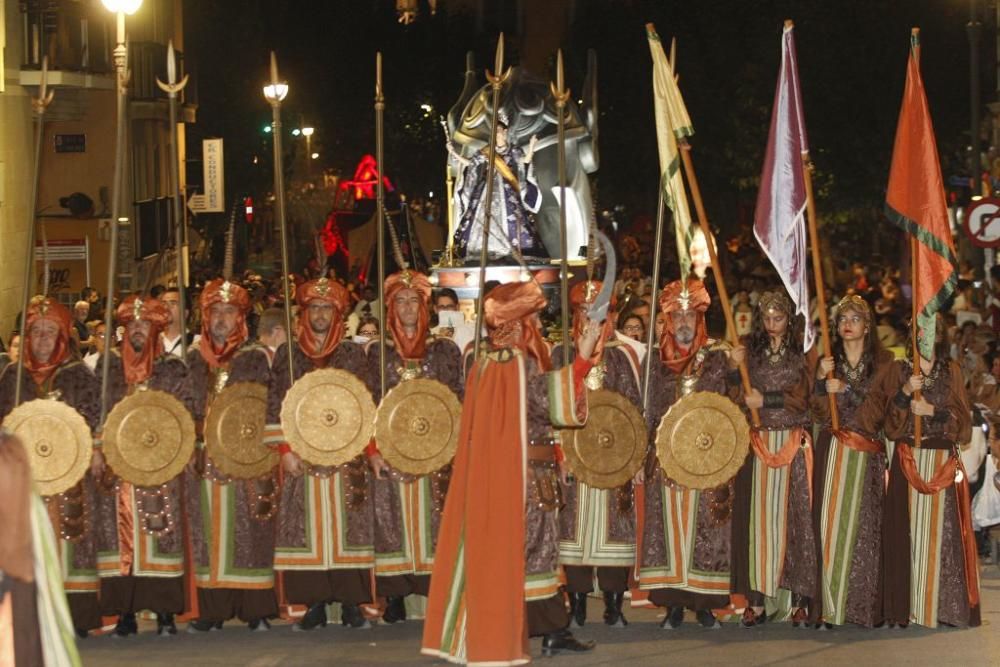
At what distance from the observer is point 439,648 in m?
9.45

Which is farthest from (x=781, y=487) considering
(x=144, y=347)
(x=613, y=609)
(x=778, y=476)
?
(x=144, y=347)

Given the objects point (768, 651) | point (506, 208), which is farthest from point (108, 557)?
point (506, 208)

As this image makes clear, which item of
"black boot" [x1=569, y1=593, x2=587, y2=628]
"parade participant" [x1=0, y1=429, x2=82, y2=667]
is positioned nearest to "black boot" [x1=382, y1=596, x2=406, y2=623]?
"black boot" [x1=569, y1=593, x2=587, y2=628]

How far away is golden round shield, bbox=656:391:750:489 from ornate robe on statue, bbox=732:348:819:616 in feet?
0.64

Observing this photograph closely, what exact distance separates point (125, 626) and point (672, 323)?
333 centimetres

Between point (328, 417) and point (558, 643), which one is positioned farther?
point (328, 417)

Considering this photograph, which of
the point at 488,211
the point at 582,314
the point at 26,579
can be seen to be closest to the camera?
the point at 26,579

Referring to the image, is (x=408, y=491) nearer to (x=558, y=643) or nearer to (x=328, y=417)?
(x=328, y=417)

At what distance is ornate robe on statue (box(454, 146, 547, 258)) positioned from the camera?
25297 mm

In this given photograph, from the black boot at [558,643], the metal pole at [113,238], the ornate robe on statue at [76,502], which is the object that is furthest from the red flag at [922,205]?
the ornate robe on statue at [76,502]

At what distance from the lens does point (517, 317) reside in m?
9.64

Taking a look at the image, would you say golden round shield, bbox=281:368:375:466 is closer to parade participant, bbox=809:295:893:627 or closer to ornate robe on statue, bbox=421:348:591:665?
ornate robe on statue, bbox=421:348:591:665

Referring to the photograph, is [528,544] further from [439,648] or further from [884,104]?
[884,104]

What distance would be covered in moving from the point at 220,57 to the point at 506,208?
2376 centimetres
